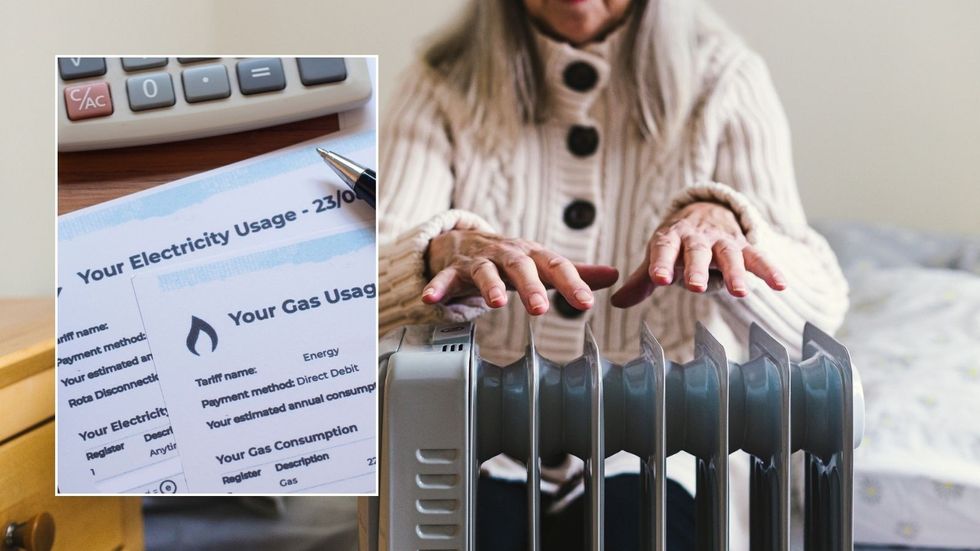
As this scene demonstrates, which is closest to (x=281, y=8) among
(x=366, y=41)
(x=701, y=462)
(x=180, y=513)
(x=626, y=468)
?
(x=366, y=41)

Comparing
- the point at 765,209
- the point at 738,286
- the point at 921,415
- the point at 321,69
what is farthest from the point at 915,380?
the point at 321,69

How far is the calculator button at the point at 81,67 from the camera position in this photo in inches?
19.6

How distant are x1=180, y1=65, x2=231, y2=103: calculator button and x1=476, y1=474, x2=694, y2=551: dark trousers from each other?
468 mm

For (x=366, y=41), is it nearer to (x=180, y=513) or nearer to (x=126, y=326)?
(x=180, y=513)

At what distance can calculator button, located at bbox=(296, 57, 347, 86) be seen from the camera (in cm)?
50

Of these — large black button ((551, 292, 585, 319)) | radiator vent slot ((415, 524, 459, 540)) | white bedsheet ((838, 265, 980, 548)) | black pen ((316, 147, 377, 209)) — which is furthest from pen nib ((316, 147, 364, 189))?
white bedsheet ((838, 265, 980, 548))

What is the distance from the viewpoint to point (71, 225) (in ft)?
1.67

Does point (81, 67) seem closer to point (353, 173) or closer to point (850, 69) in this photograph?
point (353, 173)

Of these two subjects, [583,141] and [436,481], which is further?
[583,141]

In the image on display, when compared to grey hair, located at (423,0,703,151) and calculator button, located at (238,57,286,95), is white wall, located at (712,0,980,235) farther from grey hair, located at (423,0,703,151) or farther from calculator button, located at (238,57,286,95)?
calculator button, located at (238,57,286,95)

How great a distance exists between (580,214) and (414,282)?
288 mm

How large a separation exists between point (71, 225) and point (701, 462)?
1.50 ft

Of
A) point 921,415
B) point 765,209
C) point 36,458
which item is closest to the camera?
point 36,458

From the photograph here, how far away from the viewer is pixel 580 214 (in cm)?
93
